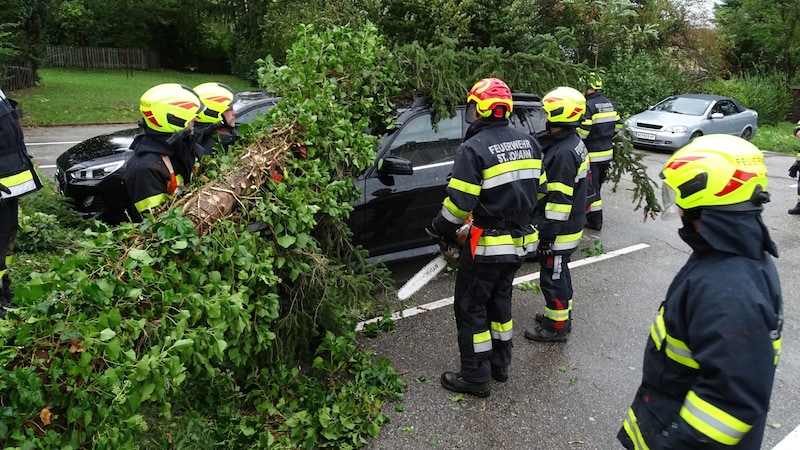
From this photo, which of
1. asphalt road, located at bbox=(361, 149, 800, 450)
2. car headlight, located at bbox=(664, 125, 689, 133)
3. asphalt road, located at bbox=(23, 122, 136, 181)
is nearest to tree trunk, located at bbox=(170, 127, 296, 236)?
asphalt road, located at bbox=(361, 149, 800, 450)

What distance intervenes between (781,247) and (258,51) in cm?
2430

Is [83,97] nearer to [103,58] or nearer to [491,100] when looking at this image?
[103,58]

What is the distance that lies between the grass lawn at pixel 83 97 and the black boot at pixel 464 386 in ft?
43.4

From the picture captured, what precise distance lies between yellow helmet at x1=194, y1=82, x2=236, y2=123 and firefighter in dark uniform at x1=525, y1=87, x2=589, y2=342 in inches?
103

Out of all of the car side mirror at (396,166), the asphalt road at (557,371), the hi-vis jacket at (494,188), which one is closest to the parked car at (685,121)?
the asphalt road at (557,371)

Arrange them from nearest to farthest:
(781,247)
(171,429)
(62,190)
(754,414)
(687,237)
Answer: (754,414)
(687,237)
(171,429)
(62,190)
(781,247)

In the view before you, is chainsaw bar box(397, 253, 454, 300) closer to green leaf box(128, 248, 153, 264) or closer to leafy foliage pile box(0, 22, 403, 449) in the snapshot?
leafy foliage pile box(0, 22, 403, 449)

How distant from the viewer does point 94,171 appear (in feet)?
19.6

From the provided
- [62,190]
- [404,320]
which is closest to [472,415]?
[404,320]

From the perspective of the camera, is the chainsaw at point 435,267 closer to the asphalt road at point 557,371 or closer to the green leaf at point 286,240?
the asphalt road at point 557,371

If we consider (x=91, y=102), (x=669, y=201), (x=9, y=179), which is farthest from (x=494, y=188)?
(x=91, y=102)

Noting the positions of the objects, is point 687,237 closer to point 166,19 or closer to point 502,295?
point 502,295

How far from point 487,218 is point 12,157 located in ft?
10.7

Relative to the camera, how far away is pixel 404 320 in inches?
202
